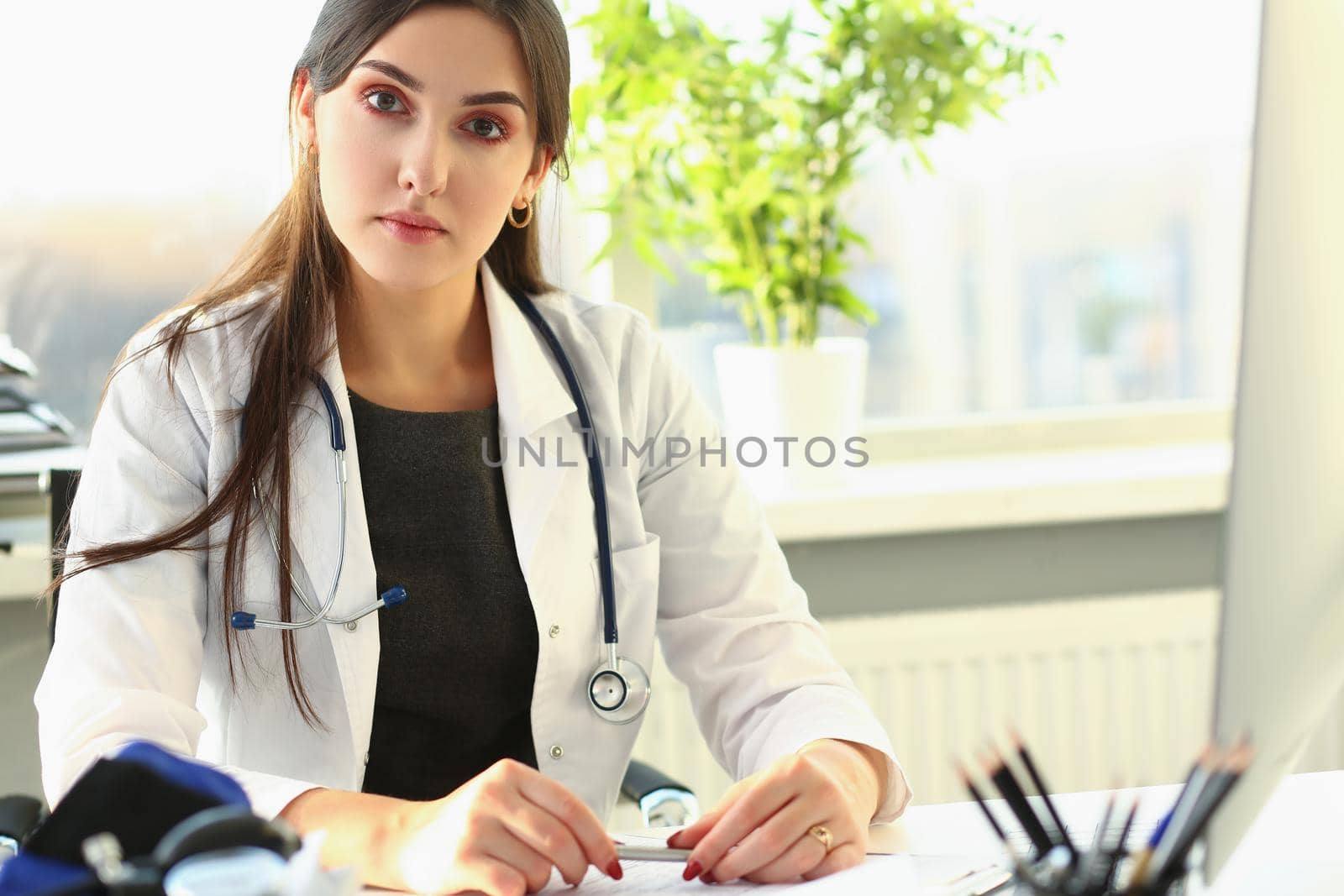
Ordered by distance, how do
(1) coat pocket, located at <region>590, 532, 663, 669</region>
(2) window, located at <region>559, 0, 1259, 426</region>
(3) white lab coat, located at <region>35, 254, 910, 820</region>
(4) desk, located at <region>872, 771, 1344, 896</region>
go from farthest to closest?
(2) window, located at <region>559, 0, 1259, 426</region> → (1) coat pocket, located at <region>590, 532, 663, 669</region> → (3) white lab coat, located at <region>35, 254, 910, 820</region> → (4) desk, located at <region>872, 771, 1344, 896</region>

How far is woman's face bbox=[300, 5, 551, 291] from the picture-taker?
115 centimetres

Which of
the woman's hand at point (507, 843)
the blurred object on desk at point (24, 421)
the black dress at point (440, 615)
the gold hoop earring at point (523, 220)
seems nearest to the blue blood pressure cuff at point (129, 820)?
the woman's hand at point (507, 843)

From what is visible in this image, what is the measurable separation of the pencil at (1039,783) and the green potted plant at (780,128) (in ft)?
4.19

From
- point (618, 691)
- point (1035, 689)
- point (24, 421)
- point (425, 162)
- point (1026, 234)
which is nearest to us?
point (425, 162)

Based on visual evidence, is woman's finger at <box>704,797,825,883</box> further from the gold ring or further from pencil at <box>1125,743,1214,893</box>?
pencil at <box>1125,743,1214,893</box>

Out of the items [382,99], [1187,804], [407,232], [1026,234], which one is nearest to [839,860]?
[1187,804]

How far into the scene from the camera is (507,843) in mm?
818

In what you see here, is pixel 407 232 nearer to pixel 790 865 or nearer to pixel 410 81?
pixel 410 81

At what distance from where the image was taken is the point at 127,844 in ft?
→ 2.14

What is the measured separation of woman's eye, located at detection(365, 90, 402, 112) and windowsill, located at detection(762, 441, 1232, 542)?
2.91ft

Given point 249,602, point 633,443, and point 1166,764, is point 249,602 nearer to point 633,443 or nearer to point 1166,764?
point 633,443

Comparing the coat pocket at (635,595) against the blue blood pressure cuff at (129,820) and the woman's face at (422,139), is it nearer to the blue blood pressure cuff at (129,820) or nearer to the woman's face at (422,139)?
the woman's face at (422,139)

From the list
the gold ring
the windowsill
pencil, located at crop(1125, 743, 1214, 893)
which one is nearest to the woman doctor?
the gold ring

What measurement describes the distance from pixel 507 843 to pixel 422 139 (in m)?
0.62
